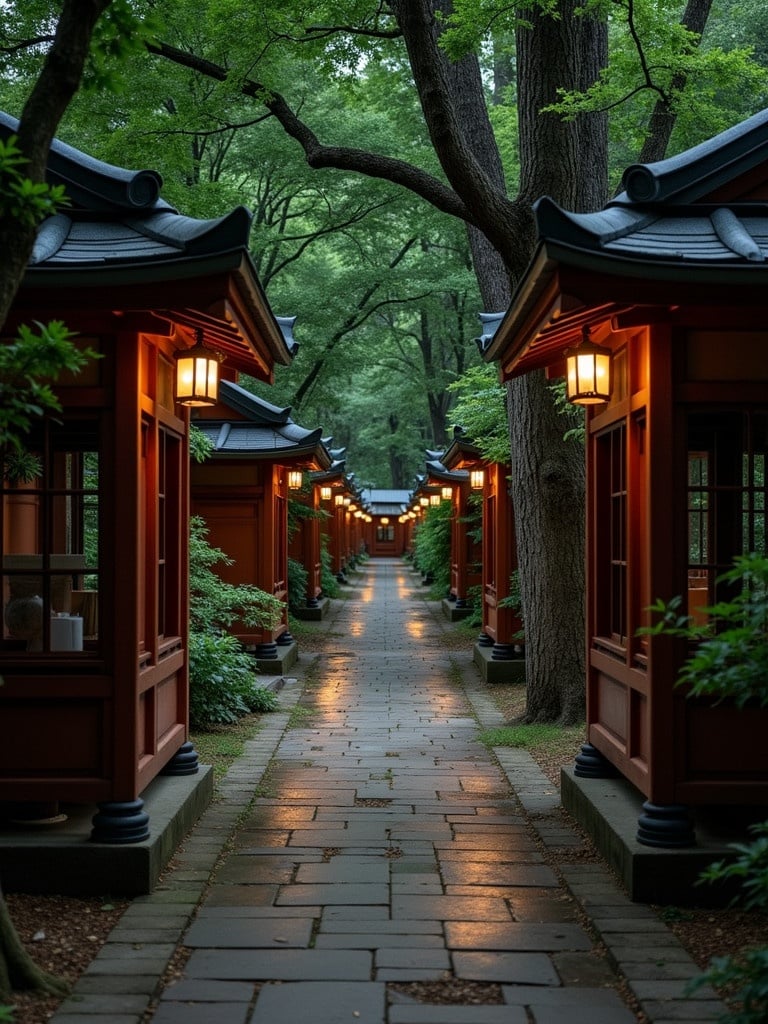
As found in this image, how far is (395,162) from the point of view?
34.5ft

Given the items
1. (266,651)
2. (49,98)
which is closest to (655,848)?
(49,98)

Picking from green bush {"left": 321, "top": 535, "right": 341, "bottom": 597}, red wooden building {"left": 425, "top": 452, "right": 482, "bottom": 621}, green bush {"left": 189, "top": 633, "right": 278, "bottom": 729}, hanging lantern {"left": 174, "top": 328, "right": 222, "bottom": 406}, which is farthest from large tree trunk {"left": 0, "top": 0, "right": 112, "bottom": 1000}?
green bush {"left": 321, "top": 535, "right": 341, "bottom": 597}

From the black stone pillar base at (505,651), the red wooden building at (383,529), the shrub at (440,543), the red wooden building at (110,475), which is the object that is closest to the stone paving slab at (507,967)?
the red wooden building at (110,475)

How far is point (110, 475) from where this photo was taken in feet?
19.8

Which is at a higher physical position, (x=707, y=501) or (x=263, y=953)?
(x=707, y=501)

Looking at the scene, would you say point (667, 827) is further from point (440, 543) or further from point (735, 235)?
point (440, 543)

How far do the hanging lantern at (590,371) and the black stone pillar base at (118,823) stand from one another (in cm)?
352

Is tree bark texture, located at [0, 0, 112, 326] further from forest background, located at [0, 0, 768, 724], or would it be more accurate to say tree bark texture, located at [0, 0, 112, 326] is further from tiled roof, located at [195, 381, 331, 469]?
tiled roof, located at [195, 381, 331, 469]

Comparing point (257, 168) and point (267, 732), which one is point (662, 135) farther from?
point (257, 168)

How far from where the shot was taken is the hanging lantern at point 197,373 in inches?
275

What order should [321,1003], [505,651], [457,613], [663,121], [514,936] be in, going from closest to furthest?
1. [321,1003]
2. [514,936]
3. [663,121]
4. [505,651]
5. [457,613]

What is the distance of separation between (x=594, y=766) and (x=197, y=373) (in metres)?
3.75

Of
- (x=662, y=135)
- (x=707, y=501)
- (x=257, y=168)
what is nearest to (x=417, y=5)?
(x=662, y=135)

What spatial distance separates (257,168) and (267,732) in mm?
16943
